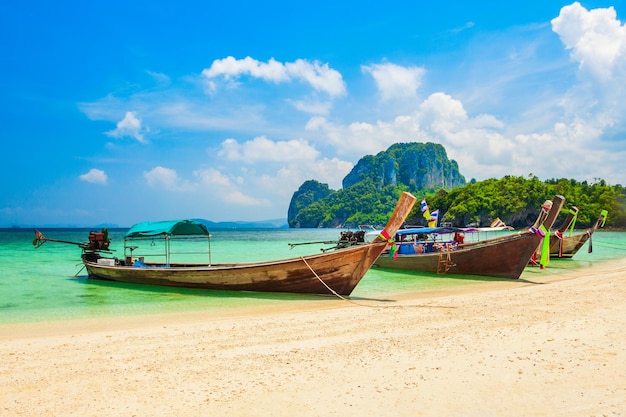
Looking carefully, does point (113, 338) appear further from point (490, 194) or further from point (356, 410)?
point (490, 194)

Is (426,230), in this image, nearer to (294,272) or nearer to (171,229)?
(294,272)

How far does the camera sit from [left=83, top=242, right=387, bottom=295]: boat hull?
1192cm

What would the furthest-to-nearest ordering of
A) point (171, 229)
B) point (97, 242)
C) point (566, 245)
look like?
point (566, 245) < point (97, 242) < point (171, 229)

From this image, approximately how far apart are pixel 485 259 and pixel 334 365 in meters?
13.9

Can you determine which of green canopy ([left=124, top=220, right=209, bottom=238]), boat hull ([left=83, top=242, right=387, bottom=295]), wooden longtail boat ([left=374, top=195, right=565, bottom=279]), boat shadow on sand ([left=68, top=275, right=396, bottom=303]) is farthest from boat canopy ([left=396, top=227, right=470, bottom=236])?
green canopy ([left=124, top=220, right=209, bottom=238])

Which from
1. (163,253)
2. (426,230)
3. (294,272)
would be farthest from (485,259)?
(163,253)

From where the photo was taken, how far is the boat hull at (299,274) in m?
11.9

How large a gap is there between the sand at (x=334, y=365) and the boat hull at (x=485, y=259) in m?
7.21

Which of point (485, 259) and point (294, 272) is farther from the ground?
point (294, 272)

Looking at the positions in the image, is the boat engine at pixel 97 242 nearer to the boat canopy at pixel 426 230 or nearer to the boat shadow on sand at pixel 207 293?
the boat shadow on sand at pixel 207 293

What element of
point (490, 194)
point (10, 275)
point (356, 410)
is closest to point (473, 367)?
point (356, 410)

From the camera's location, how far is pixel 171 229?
15383mm

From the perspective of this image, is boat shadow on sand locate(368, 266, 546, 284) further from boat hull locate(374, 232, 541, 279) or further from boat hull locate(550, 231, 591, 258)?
boat hull locate(550, 231, 591, 258)

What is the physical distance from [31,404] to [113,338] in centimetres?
317
